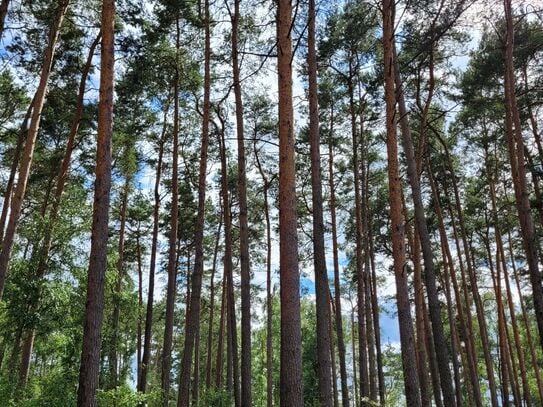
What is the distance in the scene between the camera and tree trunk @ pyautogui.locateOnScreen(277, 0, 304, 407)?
5438mm

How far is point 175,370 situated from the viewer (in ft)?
128

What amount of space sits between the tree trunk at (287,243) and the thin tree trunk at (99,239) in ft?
8.96

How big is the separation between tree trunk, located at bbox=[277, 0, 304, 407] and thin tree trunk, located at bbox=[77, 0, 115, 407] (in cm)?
273

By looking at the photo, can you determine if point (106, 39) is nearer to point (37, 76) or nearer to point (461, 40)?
point (37, 76)

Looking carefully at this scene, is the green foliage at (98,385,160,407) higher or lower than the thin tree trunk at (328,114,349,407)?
lower

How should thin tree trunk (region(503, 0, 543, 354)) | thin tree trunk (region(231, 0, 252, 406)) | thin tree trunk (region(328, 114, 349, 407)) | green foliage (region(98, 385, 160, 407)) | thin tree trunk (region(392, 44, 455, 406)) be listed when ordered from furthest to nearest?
thin tree trunk (region(328, 114, 349, 407)) → thin tree trunk (region(231, 0, 252, 406)) → thin tree trunk (region(392, 44, 455, 406)) → thin tree trunk (region(503, 0, 543, 354)) → green foliage (region(98, 385, 160, 407))

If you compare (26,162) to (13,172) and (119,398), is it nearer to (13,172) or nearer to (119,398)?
(13,172)

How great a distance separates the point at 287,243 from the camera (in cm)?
584

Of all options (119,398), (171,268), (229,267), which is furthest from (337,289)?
(119,398)

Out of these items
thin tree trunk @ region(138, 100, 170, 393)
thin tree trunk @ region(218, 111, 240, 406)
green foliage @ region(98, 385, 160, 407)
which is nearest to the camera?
green foliage @ region(98, 385, 160, 407)

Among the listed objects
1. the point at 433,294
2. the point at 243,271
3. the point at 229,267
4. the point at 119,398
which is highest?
the point at 229,267

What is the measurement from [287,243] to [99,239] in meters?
2.99

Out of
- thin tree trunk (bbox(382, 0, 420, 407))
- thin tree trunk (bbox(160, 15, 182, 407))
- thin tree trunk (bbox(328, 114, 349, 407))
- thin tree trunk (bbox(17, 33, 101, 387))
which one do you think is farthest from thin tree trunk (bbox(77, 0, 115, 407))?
thin tree trunk (bbox(328, 114, 349, 407))

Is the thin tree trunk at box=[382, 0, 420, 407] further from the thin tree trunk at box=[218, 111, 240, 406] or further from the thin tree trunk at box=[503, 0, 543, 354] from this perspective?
the thin tree trunk at box=[218, 111, 240, 406]
